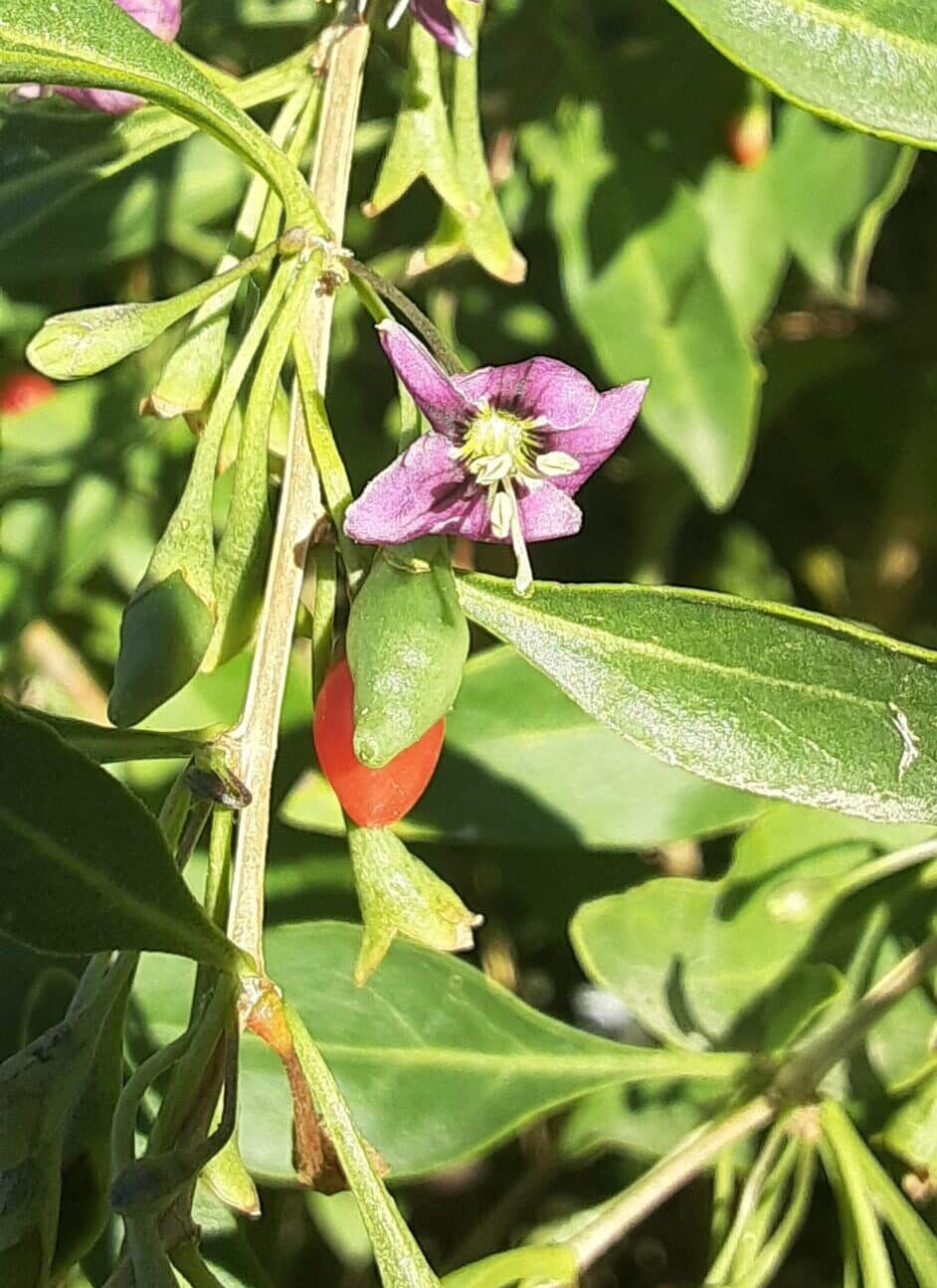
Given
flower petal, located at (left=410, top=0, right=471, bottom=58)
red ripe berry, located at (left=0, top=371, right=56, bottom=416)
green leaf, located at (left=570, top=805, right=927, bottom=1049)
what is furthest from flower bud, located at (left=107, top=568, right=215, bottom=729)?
red ripe berry, located at (left=0, top=371, right=56, bottom=416)

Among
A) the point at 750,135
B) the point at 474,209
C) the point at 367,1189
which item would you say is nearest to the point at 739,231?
the point at 750,135

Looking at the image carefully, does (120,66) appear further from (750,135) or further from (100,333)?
(750,135)

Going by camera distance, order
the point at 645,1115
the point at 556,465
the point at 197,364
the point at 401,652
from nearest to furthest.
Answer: the point at 401,652
the point at 556,465
the point at 197,364
the point at 645,1115

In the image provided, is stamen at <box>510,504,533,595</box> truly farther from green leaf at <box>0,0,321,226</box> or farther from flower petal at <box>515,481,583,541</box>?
green leaf at <box>0,0,321,226</box>

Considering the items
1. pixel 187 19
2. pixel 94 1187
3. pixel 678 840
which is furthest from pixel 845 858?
pixel 187 19

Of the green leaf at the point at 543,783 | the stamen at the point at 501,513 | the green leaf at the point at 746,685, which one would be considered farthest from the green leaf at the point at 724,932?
the stamen at the point at 501,513

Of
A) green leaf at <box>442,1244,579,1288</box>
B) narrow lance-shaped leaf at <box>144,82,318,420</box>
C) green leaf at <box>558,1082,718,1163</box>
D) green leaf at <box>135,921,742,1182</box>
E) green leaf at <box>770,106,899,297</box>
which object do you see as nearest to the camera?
narrow lance-shaped leaf at <box>144,82,318,420</box>
